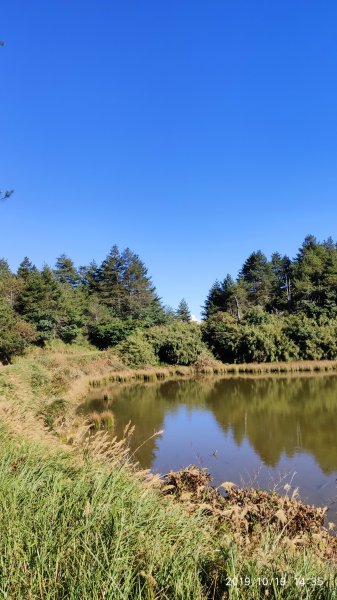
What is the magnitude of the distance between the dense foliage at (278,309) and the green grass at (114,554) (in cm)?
2822

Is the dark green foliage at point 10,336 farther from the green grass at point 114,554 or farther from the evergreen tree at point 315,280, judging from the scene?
the evergreen tree at point 315,280

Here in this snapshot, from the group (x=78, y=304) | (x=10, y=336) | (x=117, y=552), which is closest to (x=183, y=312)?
(x=78, y=304)

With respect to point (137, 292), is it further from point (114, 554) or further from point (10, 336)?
point (114, 554)

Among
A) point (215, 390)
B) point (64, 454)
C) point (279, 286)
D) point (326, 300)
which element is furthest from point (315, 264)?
point (64, 454)

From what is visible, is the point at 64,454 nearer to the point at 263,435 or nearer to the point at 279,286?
the point at 263,435

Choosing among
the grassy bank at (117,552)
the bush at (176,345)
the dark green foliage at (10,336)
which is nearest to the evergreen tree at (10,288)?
the dark green foliage at (10,336)

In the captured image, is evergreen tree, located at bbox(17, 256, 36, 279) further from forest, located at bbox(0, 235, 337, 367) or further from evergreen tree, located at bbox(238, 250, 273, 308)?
evergreen tree, located at bbox(238, 250, 273, 308)

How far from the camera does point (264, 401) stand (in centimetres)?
1786

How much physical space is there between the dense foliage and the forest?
A: 8cm

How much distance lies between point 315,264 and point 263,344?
1950 centimetres

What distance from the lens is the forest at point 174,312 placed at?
30.2 metres

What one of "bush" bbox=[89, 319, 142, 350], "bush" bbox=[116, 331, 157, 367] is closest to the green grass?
"bush" bbox=[116, 331, 157, 367]

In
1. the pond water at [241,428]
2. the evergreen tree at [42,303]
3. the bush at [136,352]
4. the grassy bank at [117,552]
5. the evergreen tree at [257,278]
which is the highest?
the evergreen tree at [257,278]

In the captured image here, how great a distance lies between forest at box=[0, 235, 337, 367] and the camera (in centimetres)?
3017
